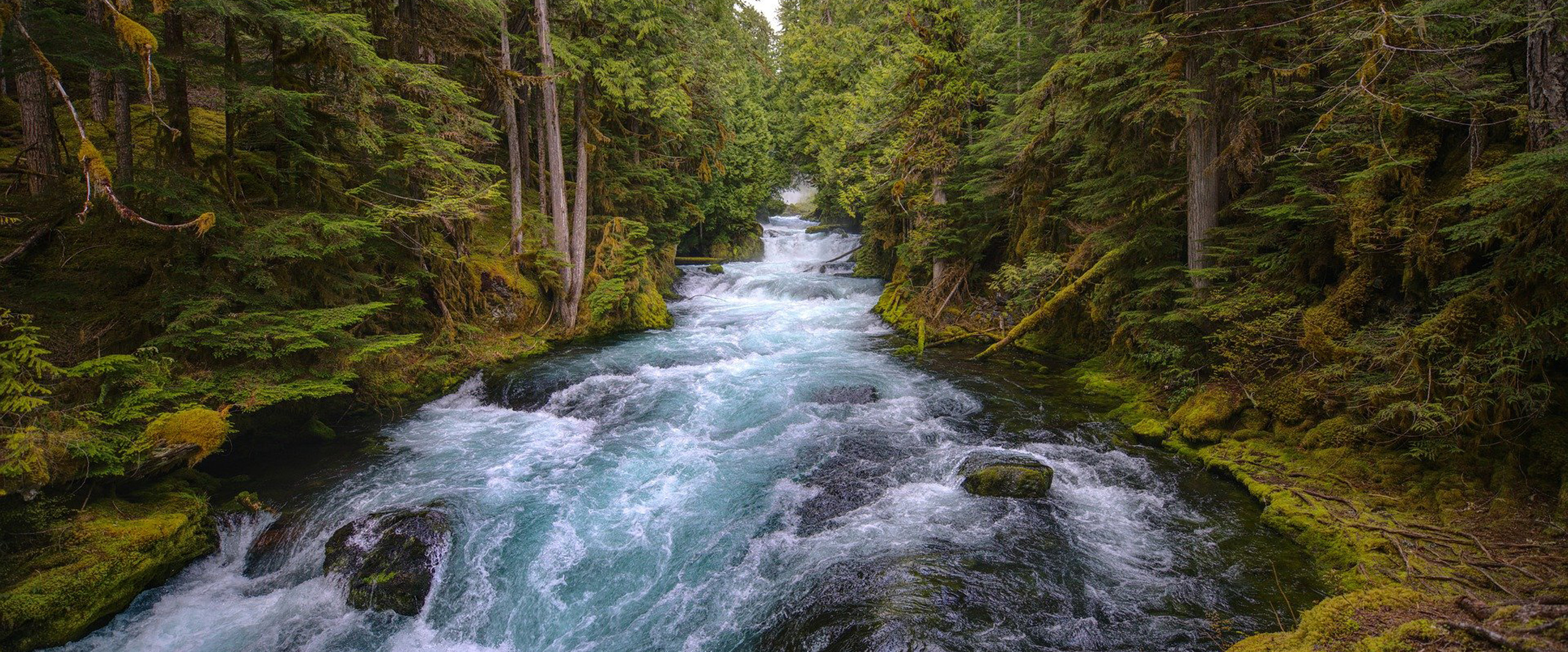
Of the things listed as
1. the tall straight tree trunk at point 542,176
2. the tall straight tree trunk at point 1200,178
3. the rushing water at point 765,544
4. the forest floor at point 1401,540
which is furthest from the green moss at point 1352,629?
the tall straight tree trunk at point 542,176

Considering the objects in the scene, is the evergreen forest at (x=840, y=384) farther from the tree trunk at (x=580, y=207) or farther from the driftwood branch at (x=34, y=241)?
the tree trunk at (x=580, y=207)

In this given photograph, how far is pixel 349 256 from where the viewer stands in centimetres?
870

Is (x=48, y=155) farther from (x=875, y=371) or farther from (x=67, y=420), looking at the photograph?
A: (x=875, y=371)

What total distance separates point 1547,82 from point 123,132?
13413 mm

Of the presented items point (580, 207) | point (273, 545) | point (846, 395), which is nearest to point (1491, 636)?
point (846, 395)

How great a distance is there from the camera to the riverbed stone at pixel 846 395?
10.2 metres

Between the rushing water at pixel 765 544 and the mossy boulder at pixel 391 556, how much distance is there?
122 mm

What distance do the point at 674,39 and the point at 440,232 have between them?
766 centimetres

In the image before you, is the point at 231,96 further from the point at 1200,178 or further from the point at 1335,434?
the point at 1335,434

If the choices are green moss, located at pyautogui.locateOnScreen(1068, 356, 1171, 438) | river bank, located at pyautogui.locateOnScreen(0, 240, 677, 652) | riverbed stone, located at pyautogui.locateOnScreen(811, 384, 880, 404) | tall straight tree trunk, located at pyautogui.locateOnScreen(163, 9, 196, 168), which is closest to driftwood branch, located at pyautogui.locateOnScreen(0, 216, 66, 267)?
tall straight tree trunk, located at pyautogui.locateOnScreen(163, 9, 196, 168)

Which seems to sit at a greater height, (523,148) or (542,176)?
(523,148)

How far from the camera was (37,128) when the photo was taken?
A: 6207 mm

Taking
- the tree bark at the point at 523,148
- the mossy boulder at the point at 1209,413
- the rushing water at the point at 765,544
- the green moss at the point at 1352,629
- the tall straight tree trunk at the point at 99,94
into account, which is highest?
the tree bark at the point at 523,148

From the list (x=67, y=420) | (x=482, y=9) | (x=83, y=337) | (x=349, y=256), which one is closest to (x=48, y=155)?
(x=83, y=337)
